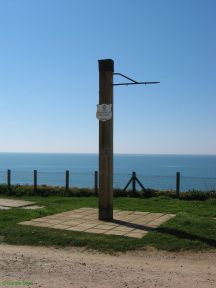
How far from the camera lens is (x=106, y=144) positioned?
10883 millimetres

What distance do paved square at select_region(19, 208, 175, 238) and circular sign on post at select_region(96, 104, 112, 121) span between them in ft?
7.85

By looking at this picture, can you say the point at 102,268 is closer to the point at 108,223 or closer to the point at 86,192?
the point at 108,223

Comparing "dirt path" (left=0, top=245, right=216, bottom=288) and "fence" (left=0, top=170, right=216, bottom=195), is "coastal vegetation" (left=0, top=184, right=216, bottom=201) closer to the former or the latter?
"fence" (left=0, top=170, right=216, bottom=195)

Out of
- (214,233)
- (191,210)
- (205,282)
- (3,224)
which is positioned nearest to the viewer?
(205,282)

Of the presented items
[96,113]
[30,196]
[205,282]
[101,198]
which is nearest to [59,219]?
[101,198]

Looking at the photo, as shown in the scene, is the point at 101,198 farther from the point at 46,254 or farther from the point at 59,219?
the point at 46,254

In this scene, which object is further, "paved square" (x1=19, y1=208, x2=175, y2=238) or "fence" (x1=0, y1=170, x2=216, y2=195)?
"fence" (x1=0, y1=170, x2=216, y2=195)

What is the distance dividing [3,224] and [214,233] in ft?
14.7

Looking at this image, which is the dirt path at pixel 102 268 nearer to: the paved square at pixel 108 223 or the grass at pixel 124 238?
the grass at pixel 124 238

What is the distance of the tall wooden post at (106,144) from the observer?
35.7 ft

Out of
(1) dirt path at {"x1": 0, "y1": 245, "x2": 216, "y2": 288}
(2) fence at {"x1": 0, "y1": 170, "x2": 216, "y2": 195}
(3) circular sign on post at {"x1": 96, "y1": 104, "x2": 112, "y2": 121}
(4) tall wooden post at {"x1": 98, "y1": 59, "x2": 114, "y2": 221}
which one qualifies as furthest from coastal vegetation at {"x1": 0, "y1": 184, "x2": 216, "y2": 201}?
(1) dirt path at {"x1": 0, "y1": 245, "x2": 216, "y2": 288}

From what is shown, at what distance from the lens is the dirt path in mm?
5870

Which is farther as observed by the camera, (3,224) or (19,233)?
(3,224)

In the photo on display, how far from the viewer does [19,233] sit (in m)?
9.08
